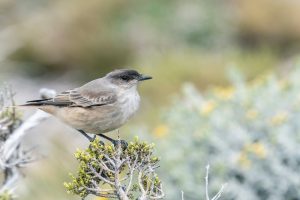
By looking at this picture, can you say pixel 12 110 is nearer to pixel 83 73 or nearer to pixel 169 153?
pixel 169 153

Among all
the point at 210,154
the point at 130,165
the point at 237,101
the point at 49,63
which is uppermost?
the point at 49,63

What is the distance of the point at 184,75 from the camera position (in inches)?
460

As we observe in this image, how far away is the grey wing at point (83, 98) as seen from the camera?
211 inches

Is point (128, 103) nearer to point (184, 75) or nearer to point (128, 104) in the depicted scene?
point (128, 104)

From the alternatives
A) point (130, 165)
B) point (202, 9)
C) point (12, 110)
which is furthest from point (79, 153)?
point (202, 9)

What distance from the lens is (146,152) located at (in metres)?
3.76

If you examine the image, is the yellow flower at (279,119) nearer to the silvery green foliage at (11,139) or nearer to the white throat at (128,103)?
the white throat at (128,103)

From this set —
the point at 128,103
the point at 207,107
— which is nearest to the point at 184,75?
the point at 207,107

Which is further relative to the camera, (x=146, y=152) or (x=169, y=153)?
(x=169, y=153)

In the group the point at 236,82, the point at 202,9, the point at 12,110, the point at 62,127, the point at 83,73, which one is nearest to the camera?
the point at 12,110

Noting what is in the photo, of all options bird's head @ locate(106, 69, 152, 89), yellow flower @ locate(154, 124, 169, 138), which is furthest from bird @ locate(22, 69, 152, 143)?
yellow flower @ locate(154, 124, 169, 138)

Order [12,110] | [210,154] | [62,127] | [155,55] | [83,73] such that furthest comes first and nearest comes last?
[83,73] → [155,55] → [62,127] → [210,154] → [12,110]

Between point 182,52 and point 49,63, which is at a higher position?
point 49,63

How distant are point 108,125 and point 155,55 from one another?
7974 mm
